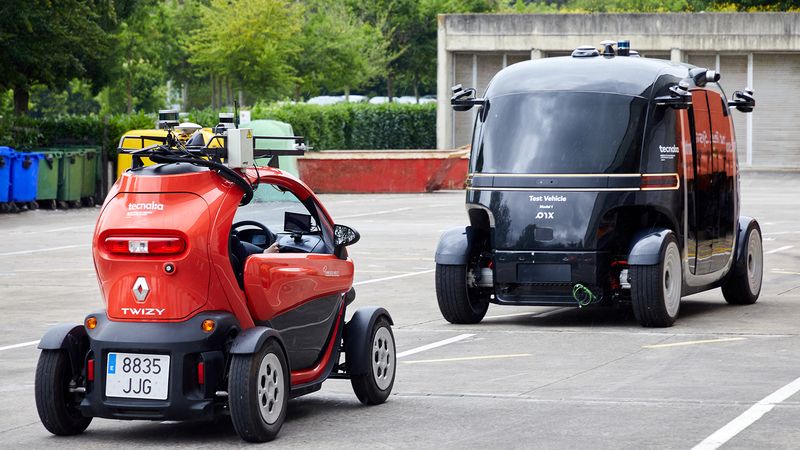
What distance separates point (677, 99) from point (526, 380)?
4510mm

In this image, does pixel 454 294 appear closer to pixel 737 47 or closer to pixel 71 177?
pixel 71 177

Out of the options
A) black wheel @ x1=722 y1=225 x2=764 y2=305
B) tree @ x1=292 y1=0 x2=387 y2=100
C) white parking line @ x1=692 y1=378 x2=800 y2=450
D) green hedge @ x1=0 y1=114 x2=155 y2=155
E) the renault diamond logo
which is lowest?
white parking line @ x1=692 y1=378 x2=800 y2=450

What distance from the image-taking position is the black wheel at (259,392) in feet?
27.4

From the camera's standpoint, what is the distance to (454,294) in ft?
48.0

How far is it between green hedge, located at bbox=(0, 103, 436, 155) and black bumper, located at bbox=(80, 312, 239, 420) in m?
27.3

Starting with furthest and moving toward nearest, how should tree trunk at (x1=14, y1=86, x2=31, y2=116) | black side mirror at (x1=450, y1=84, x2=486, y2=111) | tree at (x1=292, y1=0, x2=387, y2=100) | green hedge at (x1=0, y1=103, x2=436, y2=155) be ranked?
tree at (x1=292, y1=0, x2=387, y2=100)
tree trunk at (x1=14, y1=86, x2=31, y2=116)
green hedge at (x1=0, y1=103, x2=436, y2=155)
black side mirror at (x1=450, y1=84, x2=486, y2=111)

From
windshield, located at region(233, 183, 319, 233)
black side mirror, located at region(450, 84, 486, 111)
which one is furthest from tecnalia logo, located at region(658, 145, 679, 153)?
windshield, located at region(233, 183, 319, 233)

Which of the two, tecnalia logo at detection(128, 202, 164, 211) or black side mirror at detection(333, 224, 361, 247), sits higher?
tecnalia logo at detection(128, 202, 164, 211)

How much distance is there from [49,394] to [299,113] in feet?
Answer: 135

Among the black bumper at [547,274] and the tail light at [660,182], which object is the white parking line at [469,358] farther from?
the tail light at [660,182]

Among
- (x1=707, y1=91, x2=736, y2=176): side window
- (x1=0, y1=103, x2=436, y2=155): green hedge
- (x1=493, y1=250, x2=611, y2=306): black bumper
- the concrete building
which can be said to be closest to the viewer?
(x1=493, y1=250, x2=611, y2=306): black bumper

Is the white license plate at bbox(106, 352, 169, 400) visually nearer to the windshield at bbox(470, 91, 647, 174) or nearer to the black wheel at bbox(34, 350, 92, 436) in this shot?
the black wheel at bbox(34, 350, 92, 436)

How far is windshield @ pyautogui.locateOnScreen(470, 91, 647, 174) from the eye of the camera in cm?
1441

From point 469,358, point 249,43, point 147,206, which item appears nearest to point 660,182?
point 469,358
